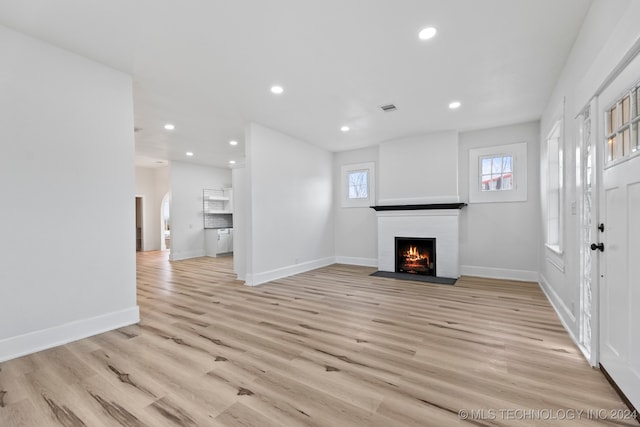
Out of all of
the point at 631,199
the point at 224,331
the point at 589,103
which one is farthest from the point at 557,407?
the point at 224,331

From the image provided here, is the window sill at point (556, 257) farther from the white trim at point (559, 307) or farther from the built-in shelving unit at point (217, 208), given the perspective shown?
the built-in shelving unit at point (217, 208)

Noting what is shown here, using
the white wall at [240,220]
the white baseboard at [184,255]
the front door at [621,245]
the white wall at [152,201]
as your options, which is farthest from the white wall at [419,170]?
the white wall at [152,201]

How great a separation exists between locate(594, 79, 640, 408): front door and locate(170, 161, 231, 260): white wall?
8.68 meters

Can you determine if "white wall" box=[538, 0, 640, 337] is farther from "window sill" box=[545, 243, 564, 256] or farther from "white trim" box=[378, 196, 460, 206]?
"white trim" box=[378, 196, 460, 206]

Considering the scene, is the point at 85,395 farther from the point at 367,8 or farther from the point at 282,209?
the point at 282,209

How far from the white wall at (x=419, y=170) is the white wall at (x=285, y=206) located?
4.99ft

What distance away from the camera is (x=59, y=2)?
2154mm

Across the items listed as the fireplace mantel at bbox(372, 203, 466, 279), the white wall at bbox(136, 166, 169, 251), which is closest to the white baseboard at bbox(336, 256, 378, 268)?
the fireplace mantel at bbox(372, 203, 466, 279)

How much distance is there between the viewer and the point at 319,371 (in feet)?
7.13

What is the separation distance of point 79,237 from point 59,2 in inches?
79.2

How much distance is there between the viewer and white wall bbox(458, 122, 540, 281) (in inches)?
Answer: 198

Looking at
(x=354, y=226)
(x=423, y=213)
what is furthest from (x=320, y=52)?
(x=354, y=226)

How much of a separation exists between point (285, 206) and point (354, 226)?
2.14 metres

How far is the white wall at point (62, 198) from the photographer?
7.98 feet
